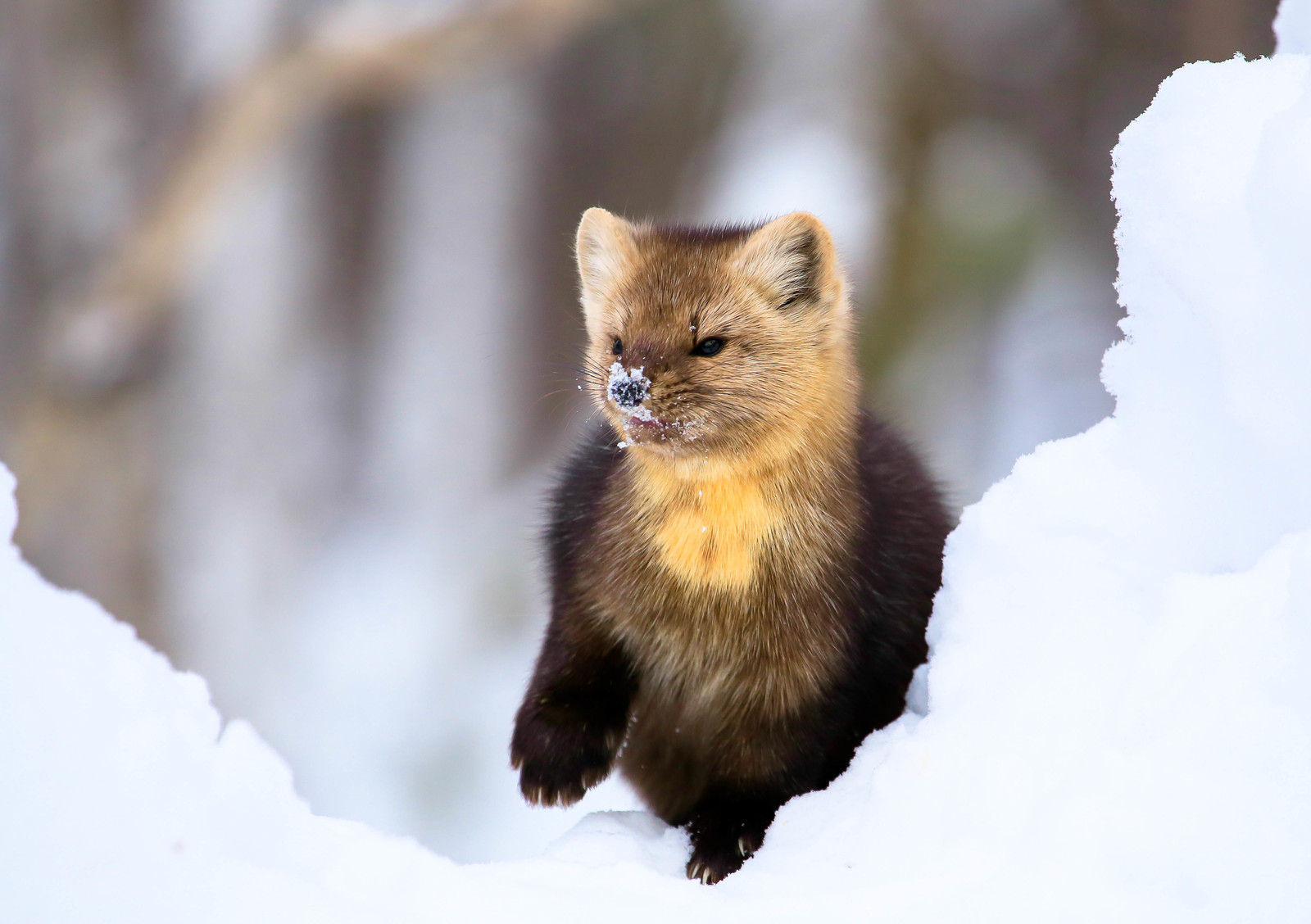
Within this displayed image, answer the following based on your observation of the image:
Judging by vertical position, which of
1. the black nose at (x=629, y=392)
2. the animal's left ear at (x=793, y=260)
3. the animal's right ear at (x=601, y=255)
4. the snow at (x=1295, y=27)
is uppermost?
the snow at (x=1295, y=27)

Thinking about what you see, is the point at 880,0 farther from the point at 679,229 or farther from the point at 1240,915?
the point at 1240,915

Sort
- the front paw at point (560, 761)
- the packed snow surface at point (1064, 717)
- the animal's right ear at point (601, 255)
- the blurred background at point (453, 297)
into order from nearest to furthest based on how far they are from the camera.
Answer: the packed snow surface at point (1064, 717)
the front paw at point (560, 761)
the animal's right ear at point (601, 255)
the blurred background at point (453, 297)

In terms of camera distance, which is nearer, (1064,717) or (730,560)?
(1064,717)

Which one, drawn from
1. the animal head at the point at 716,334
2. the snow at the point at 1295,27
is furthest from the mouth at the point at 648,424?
the snow at the point at 1295,27

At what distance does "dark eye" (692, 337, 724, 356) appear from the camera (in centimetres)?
366

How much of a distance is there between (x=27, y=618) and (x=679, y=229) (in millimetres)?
2370

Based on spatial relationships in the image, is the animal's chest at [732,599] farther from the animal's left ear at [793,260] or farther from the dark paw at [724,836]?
the animal's left ear at [793,260]

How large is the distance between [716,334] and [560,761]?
1291 millimetres

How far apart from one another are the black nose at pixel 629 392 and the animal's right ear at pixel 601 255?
0.60m

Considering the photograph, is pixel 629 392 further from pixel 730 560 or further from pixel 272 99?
pixel 272 99

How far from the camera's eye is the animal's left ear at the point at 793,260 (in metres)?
3.79

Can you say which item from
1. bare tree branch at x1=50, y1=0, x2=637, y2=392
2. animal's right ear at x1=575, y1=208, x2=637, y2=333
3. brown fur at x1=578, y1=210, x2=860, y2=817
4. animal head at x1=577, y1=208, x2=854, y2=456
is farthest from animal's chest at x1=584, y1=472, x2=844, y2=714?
bare tree branch at x1=50, y1=0, x2=637, y2=392

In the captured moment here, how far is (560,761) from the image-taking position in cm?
356

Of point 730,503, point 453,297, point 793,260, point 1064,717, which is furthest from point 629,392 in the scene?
point 453,297
